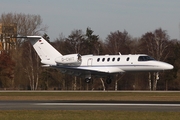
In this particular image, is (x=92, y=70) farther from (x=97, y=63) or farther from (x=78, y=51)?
(x=78, y=51)

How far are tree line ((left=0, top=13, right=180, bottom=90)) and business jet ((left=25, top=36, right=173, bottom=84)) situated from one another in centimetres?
2090

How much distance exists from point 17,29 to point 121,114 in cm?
6466

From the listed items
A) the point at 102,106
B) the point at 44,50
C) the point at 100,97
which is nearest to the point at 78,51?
the point at 44,50

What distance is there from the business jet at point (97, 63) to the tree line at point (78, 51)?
20903 millimetres

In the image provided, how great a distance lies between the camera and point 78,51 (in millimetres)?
80125

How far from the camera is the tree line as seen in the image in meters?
73.3

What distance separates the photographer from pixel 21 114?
21484 mm

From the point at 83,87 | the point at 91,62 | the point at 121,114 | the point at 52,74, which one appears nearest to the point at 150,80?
the point at 83,87

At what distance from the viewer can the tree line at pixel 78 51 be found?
73.3 m

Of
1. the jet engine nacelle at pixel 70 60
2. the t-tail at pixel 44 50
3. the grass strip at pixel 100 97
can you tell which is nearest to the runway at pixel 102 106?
the grass strip at pixel 100 97

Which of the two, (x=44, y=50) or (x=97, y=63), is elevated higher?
(x=44, y=50)

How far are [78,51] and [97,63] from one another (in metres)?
30.6

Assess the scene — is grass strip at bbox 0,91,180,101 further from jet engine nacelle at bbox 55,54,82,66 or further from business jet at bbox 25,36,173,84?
jet engine nacelle at bbox 55,54,82,66

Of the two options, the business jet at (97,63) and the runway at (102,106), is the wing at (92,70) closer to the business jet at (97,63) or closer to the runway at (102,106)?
the business jet at (97,63)
